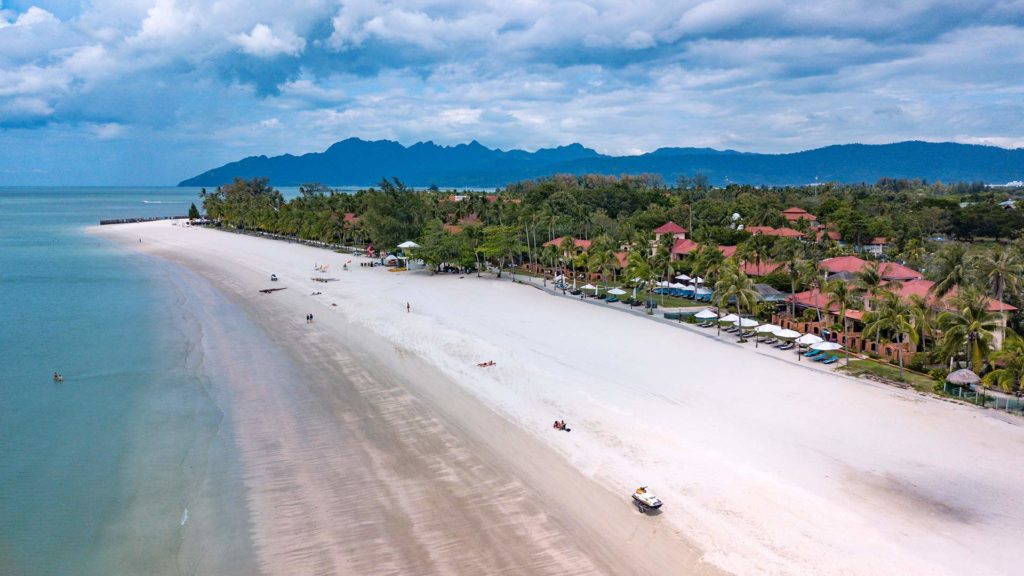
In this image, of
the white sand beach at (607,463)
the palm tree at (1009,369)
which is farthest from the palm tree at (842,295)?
the palm tree at (1009,369)

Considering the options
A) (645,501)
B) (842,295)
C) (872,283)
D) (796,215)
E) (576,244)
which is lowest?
(645,501)

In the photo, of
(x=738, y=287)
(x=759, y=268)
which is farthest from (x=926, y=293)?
(x=759, y=268)

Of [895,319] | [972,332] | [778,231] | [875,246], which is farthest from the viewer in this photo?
[875,246]

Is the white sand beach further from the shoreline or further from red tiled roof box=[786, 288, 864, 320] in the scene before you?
red tiled roof box=[786, 288, 864, 320]

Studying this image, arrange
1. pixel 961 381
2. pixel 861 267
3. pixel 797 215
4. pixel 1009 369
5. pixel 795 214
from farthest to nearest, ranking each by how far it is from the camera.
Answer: pixel 795 214
pixel 797 215
pixel 861 267
pixel 961 381
pixel 1009 369

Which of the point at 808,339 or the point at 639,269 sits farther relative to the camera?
the point at 639,269

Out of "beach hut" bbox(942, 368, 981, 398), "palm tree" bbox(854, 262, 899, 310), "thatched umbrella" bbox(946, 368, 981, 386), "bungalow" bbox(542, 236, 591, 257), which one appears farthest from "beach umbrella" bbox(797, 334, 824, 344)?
"bungalow" bbox(542, 236, 591, 257)

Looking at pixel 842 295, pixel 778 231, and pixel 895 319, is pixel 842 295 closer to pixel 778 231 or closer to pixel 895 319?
pixel 895 319

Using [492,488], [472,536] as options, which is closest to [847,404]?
[492,488]
